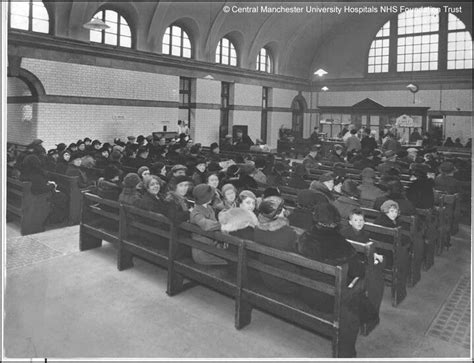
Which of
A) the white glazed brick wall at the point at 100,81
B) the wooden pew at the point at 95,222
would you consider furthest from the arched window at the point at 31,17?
the wooden pew at the point at 95,222

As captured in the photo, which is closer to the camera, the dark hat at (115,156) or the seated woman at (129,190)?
the seated woman at (129,190)

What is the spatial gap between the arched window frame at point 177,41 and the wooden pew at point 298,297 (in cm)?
1434

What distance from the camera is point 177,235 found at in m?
5.38

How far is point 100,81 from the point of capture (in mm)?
15055

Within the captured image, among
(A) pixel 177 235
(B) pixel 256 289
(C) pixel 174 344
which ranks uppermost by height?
(A) pixel 177 235

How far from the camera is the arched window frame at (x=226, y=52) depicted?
1973 centimetres

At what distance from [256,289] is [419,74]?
72.4 ft

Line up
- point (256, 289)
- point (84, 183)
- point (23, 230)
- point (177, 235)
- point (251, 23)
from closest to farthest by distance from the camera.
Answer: point (256, 289) → point (177, 235) → point (23, 230) → point (84, 183) → point (251, 23)

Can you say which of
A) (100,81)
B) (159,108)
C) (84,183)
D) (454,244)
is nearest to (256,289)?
(454,244)

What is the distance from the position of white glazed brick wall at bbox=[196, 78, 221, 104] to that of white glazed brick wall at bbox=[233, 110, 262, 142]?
1.71 metres

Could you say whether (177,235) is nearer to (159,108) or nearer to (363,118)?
(159,108)

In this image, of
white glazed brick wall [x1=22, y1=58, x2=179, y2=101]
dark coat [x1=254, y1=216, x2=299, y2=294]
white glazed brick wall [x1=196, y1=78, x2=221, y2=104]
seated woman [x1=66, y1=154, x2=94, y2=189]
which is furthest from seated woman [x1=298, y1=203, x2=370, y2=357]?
white glazed brick wall [x1=196, y1=78, x2=221, y2=104]

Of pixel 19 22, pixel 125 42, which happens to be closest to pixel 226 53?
pixel 125 42

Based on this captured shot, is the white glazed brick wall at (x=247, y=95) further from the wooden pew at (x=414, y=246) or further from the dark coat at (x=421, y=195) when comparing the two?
the wooden pew at (x=414, y=246)
